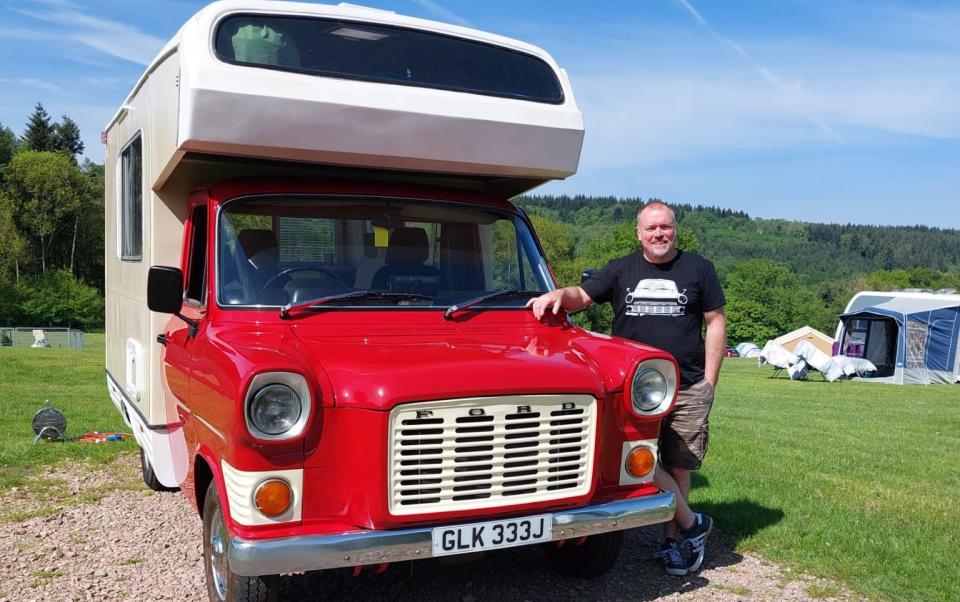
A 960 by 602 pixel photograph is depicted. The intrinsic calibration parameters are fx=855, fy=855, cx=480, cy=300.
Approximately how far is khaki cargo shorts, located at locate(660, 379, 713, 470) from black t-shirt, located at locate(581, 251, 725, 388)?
0.09 meters

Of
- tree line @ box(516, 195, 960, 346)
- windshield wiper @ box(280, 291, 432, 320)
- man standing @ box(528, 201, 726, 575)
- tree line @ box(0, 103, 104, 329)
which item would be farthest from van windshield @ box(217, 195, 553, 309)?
tree line @ box(0, 103, 104, 329)

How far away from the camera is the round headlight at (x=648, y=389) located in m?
4.16

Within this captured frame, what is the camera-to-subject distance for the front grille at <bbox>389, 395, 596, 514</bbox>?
3.53 m

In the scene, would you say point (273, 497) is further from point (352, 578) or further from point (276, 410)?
point (352, 578)

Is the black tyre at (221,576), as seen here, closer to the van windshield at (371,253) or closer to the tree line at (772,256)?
the van windshield at (371,253)

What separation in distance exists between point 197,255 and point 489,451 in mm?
2382

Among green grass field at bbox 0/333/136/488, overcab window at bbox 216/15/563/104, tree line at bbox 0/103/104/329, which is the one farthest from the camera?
tree line at bbox 0/103/104/329

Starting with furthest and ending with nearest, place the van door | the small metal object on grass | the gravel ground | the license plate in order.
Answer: the small metal object on grass, the gravel ground, the van door, the license plate

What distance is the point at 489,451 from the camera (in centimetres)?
369

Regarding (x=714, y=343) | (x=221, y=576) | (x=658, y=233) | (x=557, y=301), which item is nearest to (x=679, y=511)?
(x=714, y=343)

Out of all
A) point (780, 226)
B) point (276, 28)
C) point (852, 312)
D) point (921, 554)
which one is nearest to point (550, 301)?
point (276, 28)

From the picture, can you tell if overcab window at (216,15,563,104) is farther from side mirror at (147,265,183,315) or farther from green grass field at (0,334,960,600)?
green grass field at (0,334,960,600)

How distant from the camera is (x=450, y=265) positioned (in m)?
5.12

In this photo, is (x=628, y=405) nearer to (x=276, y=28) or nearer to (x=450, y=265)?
(x=450, y=265)
